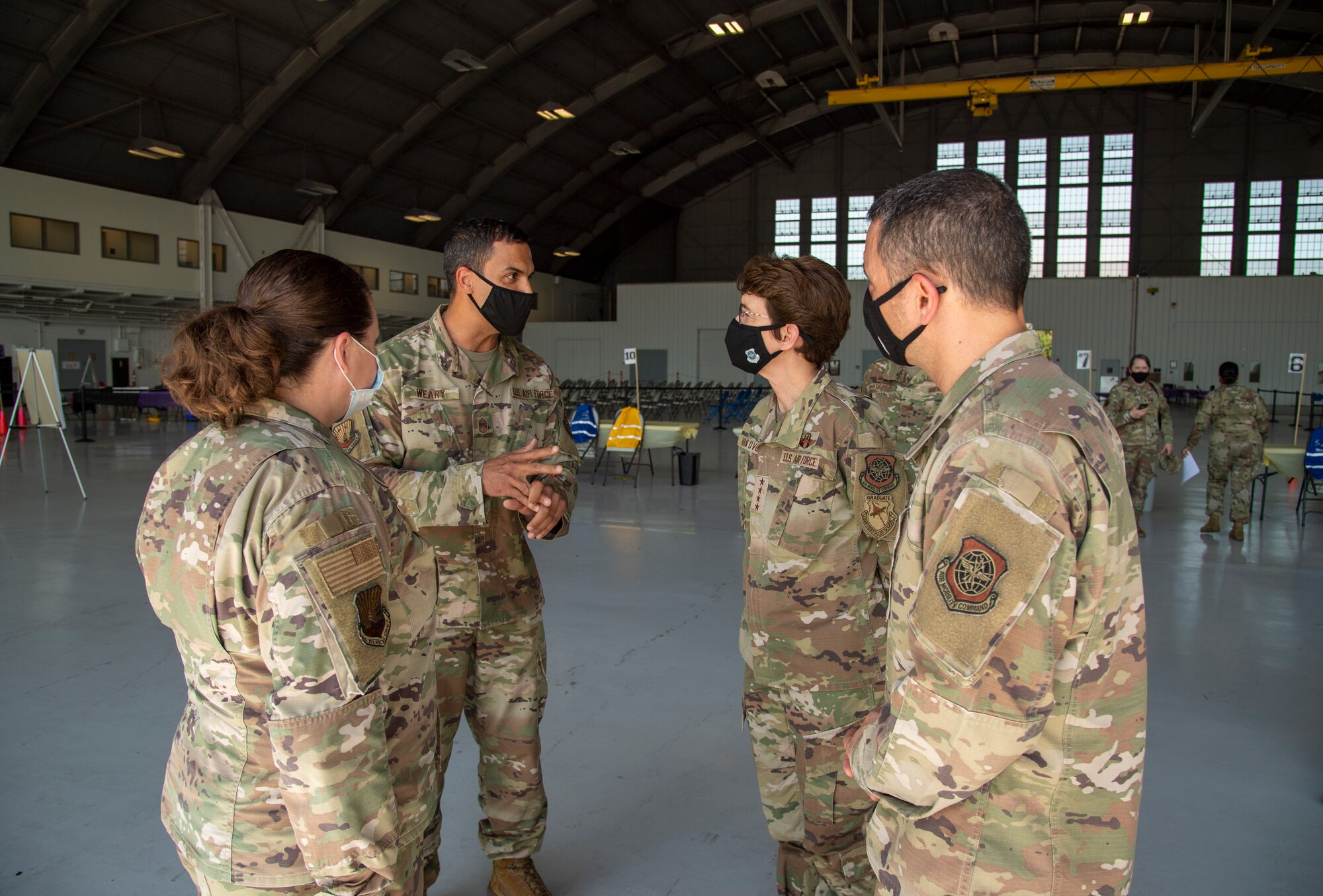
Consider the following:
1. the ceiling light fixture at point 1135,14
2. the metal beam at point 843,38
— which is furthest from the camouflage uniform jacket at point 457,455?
the ceiling light fixture at point 1135,14

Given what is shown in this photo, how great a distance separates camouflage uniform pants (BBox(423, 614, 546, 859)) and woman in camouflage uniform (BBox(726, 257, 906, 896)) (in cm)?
58

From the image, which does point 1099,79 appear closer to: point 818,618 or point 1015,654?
point 818,618

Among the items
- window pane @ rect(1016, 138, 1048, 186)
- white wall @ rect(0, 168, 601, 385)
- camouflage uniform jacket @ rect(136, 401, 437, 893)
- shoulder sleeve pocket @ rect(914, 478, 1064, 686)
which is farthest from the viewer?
window pane @ rect(1016, 138, 1048, 186)

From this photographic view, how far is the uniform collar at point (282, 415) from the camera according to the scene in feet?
4.11

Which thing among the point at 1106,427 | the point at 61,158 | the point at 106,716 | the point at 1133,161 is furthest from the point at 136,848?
the point at 1133,161

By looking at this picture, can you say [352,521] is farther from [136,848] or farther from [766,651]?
[136,848]

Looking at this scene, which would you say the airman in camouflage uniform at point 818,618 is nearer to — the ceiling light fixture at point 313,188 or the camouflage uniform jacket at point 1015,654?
the camouflage uniform jacket at point 1015,654

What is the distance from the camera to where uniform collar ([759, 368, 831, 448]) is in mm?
2094

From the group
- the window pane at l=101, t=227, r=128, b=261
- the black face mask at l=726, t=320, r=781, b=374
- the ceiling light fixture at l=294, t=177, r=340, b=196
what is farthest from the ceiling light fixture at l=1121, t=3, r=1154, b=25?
the window pane at l=101, t=227, r=128, b=261

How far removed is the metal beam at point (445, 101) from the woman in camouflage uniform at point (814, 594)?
57.8 ft

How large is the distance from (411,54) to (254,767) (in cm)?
1914

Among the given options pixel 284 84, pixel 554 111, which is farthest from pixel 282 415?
pixel 554 111

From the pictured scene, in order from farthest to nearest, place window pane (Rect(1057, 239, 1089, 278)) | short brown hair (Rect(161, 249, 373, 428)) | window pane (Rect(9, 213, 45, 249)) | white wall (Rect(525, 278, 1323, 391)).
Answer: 1. window pane (Rect(1057, 239, 1089, 278))
2. white wall (Rect(525, 278, 1323, 391))
3. window pane (Rect(9, 213, 45, 249))
4. short brown hair (Rect(161, 249, 373, 428))

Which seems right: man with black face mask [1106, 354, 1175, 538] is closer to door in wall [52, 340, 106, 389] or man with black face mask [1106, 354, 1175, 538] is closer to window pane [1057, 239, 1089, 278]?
door in wall [52, 340, 106, 389]
